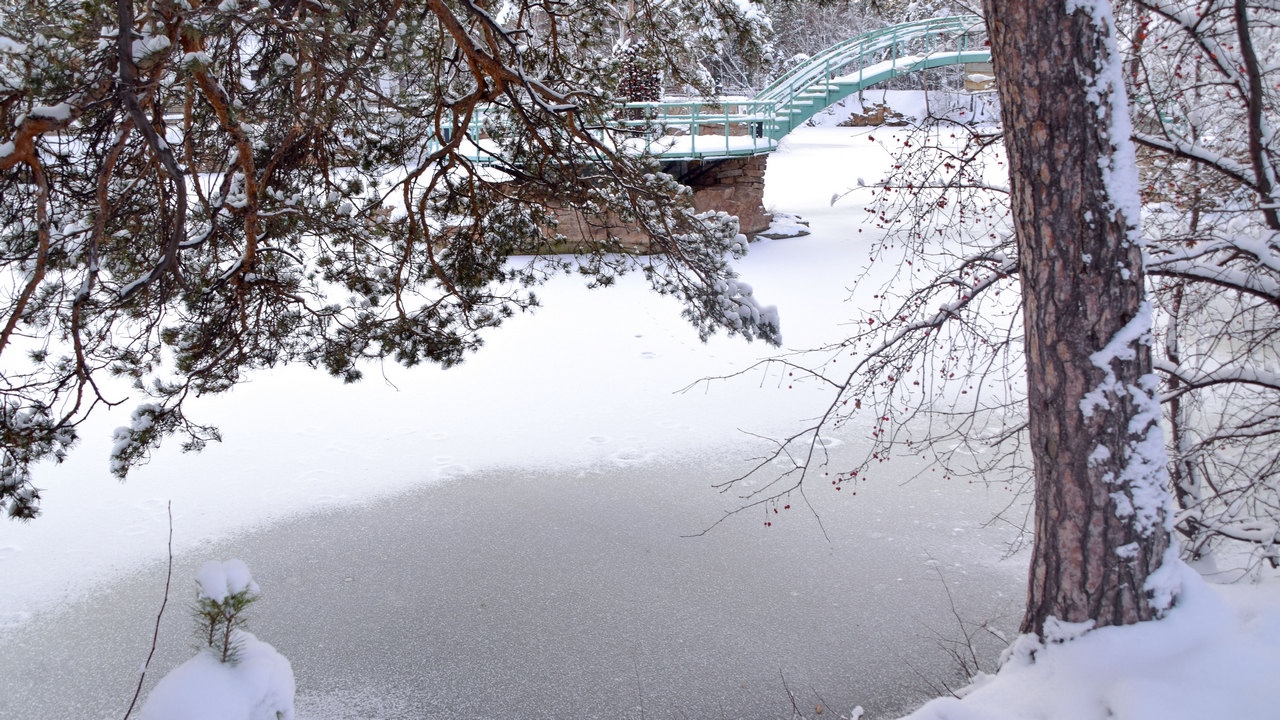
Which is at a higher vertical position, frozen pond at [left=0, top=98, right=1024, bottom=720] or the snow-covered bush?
the snow-covered bush

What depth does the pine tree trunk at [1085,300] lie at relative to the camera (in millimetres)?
2023

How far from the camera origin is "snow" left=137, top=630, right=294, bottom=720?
4.54 feet

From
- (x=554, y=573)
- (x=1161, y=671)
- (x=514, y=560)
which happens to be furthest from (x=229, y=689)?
(x=514, y=560)

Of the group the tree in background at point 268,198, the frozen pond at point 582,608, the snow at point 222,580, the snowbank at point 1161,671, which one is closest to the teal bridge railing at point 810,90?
the tree in background at point 268,198

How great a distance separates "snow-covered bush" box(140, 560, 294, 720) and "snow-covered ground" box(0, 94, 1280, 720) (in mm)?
1521

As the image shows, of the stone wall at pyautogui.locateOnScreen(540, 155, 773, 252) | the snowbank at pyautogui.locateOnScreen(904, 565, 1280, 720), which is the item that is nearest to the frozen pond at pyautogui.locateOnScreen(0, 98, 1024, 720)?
the snowbank at pyautogui.locateOnScreen(904, 565, 1280, 720)

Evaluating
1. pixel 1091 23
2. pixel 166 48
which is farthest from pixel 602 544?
pixel 1091 23

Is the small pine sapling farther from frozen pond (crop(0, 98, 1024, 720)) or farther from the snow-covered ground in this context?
frozen pond (crop(0, 98, 1024, 720))

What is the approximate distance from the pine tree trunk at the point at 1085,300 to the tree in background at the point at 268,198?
75.5 inches

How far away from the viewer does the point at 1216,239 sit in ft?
8.75

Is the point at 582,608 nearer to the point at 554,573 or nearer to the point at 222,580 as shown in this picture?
the point at 554,573

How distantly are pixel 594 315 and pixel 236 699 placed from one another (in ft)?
25.7

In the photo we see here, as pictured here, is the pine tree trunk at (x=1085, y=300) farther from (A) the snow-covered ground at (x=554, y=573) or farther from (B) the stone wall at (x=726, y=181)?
(B) the stone wall at (x=726, y=181)

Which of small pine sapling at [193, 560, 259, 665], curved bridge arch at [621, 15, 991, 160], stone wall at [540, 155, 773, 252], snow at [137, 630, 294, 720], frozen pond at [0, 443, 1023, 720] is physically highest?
curved bridge arch at [621, 15, 991, 160]
